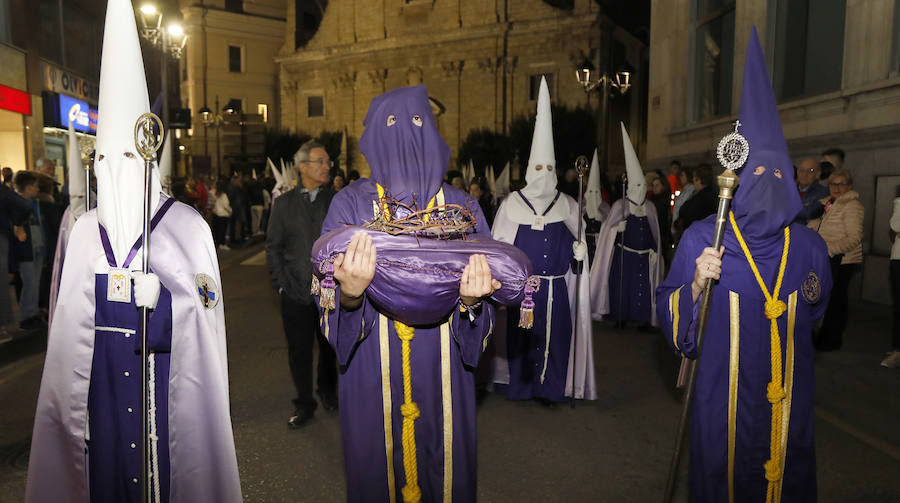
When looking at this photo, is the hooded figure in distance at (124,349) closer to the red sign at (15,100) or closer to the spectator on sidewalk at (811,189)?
the spectator on sidewalk at (811,189)

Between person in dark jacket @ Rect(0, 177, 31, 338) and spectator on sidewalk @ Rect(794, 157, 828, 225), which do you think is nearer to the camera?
spectator on sidewalk @ Rect(794, 157, 828, 225)

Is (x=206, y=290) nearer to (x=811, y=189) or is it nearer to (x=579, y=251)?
(x=579, y=251)

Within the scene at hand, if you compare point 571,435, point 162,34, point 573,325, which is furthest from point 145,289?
point 162,34

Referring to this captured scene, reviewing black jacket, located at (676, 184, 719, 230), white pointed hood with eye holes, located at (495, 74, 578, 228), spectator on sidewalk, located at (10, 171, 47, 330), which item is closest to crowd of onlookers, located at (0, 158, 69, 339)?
spectator on sidewalk, located at (10, 171, 47, 330)

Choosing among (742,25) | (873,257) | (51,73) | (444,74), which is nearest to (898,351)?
(873,257)

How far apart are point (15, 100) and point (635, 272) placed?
51.9ft

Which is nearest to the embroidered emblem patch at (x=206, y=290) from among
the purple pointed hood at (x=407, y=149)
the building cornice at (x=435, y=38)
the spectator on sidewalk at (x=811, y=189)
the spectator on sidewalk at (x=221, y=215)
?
the purple pointed hood at (x=407, y=149)

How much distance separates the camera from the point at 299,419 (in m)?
5.41

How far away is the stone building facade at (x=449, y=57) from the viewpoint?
37500 millimetres

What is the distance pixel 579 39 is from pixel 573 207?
3335cm

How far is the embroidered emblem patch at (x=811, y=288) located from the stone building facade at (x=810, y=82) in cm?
807

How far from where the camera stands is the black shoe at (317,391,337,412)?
578 centimetres

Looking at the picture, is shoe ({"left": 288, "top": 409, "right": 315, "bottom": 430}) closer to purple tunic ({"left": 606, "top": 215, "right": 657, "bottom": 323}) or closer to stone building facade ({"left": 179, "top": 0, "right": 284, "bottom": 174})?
purple tunic ({"left": 606, "top": 215, "right": 657, "bottom": 323})

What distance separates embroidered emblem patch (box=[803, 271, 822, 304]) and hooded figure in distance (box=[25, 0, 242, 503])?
297cm
